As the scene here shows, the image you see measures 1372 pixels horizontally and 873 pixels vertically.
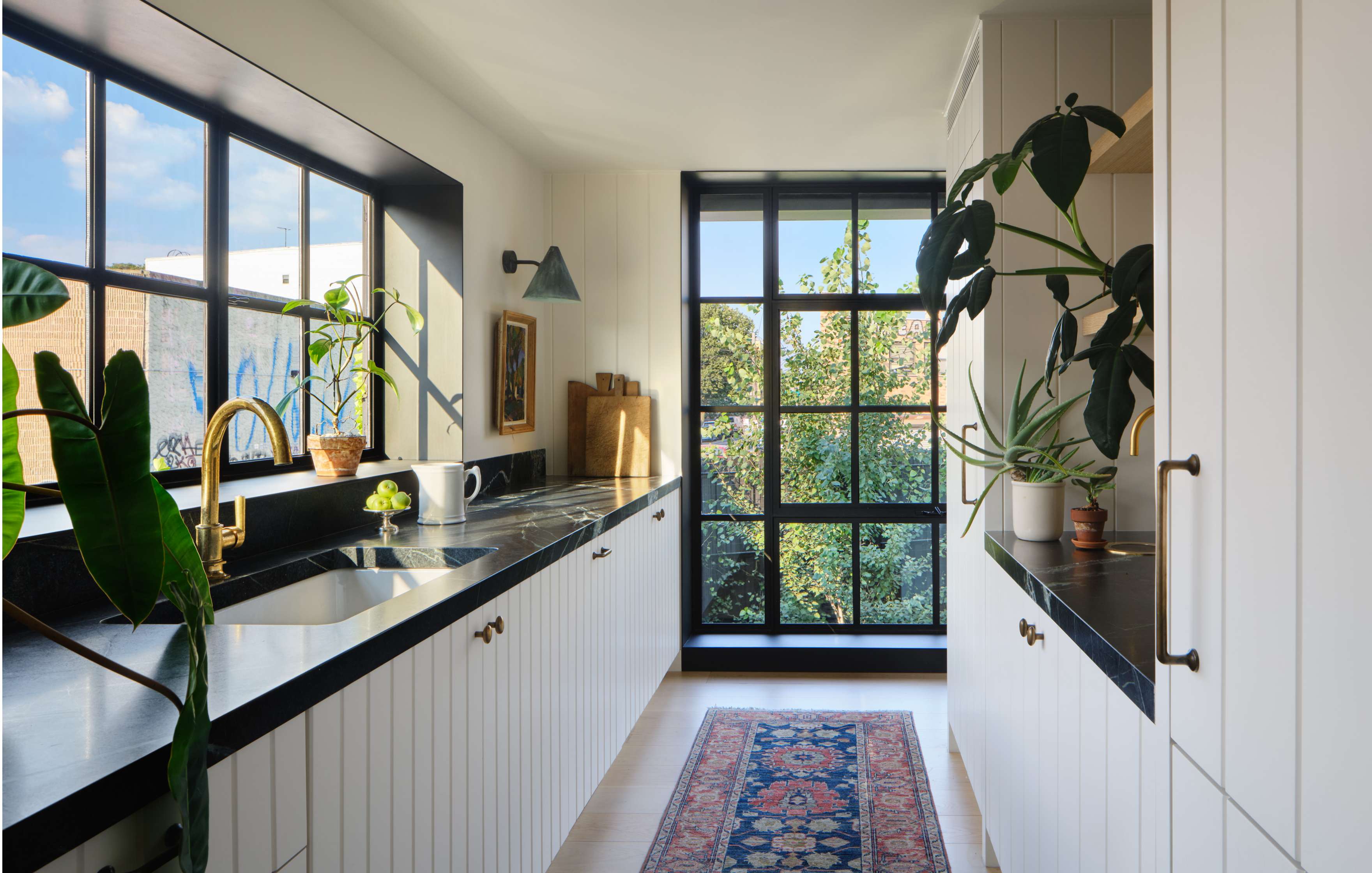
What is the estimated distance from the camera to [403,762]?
132 cm

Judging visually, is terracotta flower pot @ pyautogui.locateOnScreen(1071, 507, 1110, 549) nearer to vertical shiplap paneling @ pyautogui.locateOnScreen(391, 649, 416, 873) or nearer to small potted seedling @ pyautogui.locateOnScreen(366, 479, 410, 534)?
vertical shiplap paneling @ pyautogui.locateOnScreen(391, 649, 416, 873)

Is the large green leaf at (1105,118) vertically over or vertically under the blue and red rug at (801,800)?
over

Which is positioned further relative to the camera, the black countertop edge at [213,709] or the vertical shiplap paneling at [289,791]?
the vertical shiplap paneling at [289,791]

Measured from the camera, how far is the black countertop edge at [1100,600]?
1.16m

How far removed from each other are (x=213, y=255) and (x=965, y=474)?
2.30 meters

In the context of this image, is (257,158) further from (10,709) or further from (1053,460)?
(1053,460)

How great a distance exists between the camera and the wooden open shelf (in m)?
1.78

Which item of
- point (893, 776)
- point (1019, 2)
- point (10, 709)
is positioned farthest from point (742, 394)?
point (10, 709)

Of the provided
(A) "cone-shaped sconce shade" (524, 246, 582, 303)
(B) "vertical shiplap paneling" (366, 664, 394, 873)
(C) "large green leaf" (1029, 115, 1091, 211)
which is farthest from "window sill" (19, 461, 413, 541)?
(C) "large green leaf" (1029, 115, 1091, 211)

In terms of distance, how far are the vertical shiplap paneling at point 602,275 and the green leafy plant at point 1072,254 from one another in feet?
8.01

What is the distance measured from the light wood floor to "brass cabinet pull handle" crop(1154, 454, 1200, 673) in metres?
1.69

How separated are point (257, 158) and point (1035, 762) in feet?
8.35

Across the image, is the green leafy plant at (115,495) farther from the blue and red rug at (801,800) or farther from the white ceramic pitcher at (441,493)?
the blue and red rug at (801,800)

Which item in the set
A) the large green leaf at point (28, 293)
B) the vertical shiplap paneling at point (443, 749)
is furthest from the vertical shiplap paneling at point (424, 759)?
the large green leaf at point (28, 293)
